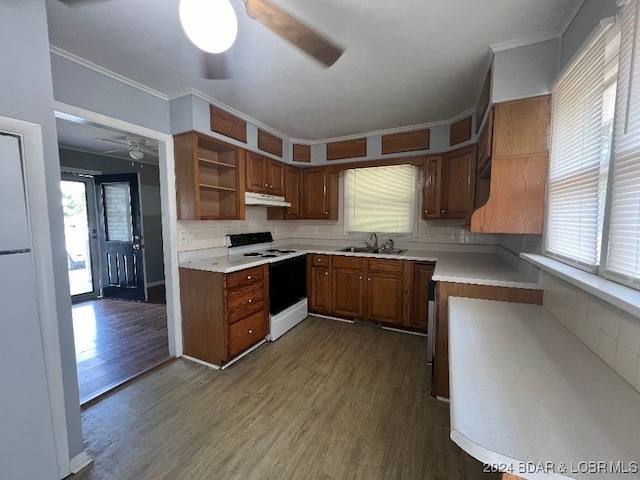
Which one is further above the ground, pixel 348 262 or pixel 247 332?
pixel 348 262

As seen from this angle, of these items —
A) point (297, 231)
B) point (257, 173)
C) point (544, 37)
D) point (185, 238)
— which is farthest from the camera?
point (297, 231)

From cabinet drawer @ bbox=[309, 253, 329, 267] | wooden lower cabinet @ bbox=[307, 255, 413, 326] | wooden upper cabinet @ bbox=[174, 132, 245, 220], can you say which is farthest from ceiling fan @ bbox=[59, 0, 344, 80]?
cabinet drawer @ bbox=[309, 253, 329, 267]

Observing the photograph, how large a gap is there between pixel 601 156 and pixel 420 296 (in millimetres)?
2147

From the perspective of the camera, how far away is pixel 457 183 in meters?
2.96

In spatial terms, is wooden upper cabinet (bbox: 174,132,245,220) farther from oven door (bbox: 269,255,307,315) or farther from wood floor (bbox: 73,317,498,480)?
wood floor (bbox: 73,317,498,480)

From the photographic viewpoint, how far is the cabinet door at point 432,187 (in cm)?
311

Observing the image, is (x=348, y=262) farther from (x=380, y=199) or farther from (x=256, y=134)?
(x=256, y=134)

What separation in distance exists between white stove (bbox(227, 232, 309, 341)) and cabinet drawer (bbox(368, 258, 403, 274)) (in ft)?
2.94

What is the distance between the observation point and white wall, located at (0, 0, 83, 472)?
1184 mm

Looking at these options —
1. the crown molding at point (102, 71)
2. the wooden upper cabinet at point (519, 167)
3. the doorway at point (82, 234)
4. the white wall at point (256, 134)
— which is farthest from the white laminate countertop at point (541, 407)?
the doorway at point (82, 234)

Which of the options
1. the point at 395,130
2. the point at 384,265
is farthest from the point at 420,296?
the point at 395,130

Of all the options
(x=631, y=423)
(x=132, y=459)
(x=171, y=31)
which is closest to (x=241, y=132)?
(x=171, y=31)

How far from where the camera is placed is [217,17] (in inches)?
37.2

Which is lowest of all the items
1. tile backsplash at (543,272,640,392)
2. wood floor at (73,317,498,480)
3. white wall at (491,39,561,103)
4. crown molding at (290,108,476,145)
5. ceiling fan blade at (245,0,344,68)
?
wood floor at (73,317,498,480)
